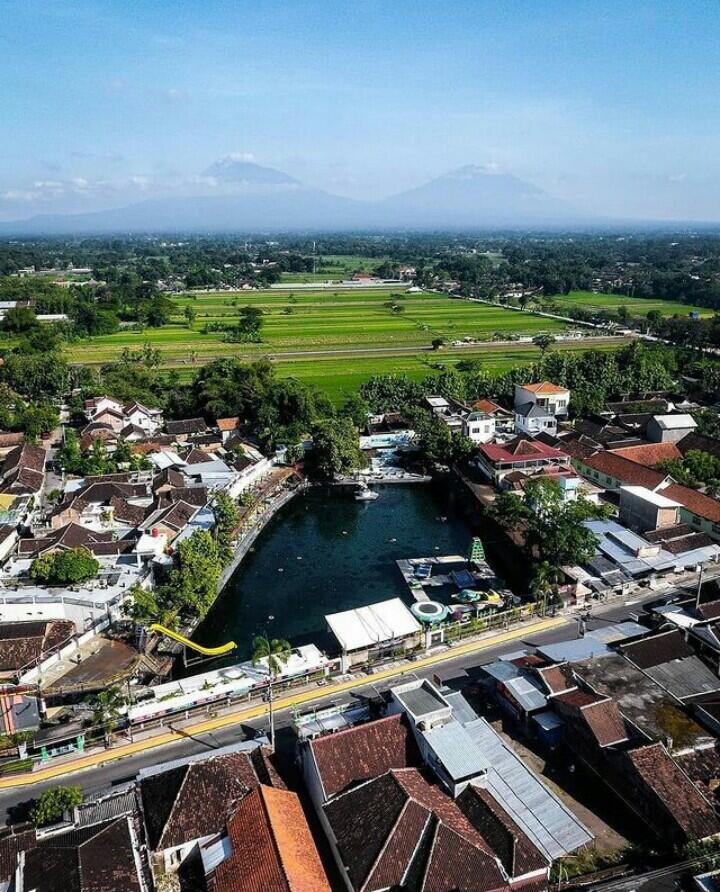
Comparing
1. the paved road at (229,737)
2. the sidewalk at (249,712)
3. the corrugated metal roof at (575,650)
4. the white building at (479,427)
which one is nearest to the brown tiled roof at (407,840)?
the paved road at (229,737)

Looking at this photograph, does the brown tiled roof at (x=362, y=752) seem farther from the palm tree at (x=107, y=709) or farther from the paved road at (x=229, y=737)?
the palm tree at (x=107, y=709)

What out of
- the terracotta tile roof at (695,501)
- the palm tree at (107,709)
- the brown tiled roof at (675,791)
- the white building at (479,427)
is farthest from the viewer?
the white building at (479,427)

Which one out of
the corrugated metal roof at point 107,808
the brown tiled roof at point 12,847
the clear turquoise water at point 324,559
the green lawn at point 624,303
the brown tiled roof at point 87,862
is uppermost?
the green lawn at point 624,303

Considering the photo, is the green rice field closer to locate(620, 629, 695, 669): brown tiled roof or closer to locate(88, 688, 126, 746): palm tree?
locate(620, 629, 695, 669): brown tiled roof

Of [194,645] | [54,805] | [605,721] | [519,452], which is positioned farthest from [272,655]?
[519,452]

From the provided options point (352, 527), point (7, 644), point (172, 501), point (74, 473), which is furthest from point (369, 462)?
point (7, 644)

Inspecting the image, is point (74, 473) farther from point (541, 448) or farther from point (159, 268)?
point (159, 268)

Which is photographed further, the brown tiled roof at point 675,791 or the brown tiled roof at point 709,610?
the brown tiled roof at point 709,610

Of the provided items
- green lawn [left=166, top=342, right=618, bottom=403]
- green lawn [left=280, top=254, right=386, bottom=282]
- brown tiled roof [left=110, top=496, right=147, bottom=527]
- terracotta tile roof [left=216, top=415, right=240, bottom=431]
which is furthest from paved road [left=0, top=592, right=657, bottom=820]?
green lawn [left=280, top=254, right=386, bottom=282]
